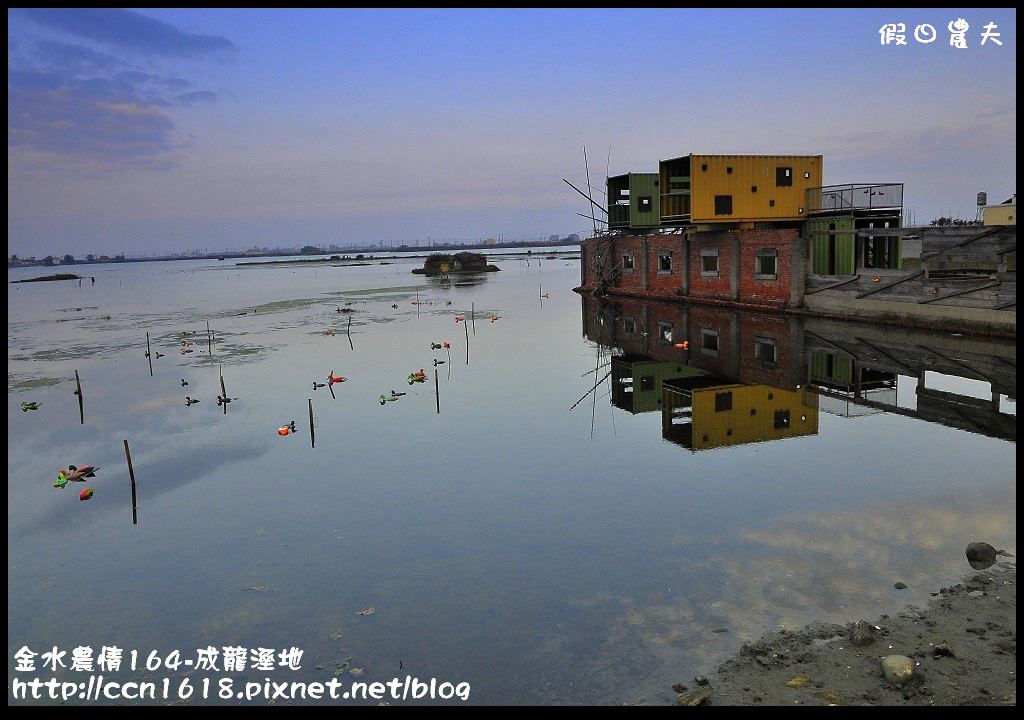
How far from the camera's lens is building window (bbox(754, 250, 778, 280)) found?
1647 inches

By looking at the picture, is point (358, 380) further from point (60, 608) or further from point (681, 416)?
point (60, 608)

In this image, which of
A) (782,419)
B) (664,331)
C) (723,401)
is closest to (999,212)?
(664,331)

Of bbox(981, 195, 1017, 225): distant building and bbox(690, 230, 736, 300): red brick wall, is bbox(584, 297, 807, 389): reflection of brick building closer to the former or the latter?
bbox(690, 230, 736, 300): red brick wall

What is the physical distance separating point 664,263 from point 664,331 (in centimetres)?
1577

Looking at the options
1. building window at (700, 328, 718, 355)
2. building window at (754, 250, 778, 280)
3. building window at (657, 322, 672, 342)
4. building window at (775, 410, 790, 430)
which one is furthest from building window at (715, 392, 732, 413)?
building window at (754, 250, 778, 280)

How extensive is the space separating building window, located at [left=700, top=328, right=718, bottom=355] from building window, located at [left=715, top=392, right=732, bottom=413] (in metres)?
8.54

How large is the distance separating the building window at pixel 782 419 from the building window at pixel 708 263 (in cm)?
2807

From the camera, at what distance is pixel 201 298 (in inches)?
3255

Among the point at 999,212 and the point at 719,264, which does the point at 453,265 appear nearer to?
the point at 719,264

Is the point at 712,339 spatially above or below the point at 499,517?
above

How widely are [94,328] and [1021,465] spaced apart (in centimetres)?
5652

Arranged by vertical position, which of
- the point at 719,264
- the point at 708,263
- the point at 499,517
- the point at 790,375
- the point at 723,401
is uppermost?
the point at 708,263

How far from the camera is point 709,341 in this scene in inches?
1375

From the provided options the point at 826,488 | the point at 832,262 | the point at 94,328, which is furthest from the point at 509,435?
the point at 94,328
